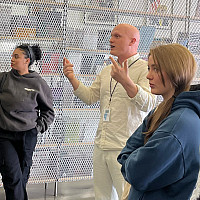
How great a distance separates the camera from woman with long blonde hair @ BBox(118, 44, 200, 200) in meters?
1.22

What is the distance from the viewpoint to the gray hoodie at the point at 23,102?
294 cm

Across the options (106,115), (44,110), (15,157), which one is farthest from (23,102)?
(106,115)

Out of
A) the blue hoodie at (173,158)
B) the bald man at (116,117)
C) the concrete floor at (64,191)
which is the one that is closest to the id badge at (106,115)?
the bald man at (116,117)

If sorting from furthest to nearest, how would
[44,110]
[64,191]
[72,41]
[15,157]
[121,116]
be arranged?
[64,191] < [72,41] < [44,110] < [15,157] < [121,116]

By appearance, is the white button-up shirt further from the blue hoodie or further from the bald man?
the blue hoodie

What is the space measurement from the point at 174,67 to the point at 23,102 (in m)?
1.88

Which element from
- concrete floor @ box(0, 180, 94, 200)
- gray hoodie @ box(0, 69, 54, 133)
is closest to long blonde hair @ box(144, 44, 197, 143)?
gray hoodie @ box(0, 69, 54, 133)

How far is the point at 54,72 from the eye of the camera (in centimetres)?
378

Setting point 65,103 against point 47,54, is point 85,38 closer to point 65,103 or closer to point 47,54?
point 47,54

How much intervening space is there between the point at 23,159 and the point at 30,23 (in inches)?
58.4

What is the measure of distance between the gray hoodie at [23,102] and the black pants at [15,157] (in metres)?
0.08

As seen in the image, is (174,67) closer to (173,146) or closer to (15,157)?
(173,146)

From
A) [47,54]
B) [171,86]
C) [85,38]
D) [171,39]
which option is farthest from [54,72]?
[171,86]

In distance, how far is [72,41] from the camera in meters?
3.80
